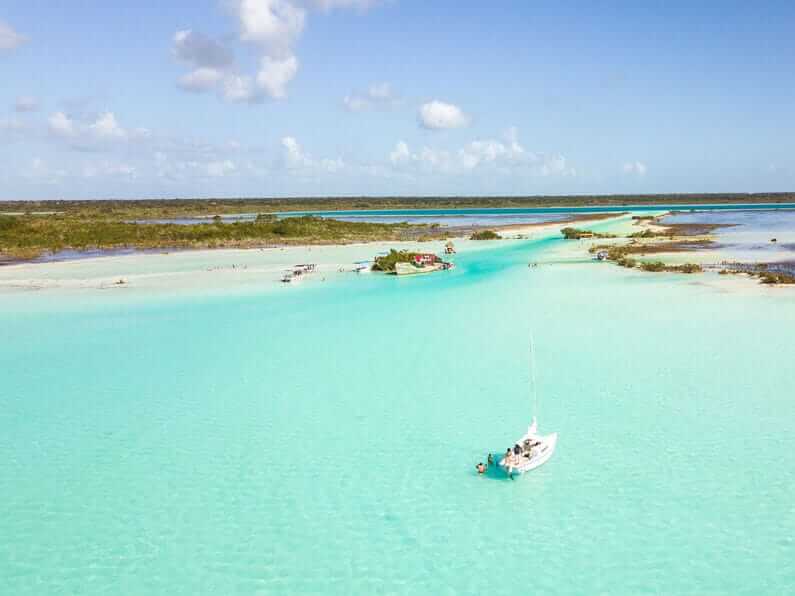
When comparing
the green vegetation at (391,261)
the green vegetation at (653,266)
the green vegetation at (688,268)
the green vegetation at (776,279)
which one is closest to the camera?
the green vegetation at (776,279)

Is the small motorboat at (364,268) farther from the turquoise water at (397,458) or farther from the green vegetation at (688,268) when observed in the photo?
the green vegetation at (688,268)

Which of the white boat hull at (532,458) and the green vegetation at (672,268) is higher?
the green vegetation at (672,268)

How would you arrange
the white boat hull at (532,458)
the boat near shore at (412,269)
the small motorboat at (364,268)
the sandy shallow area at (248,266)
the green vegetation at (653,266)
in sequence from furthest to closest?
Answer: the small motorboat at (364,268) → the boat near shore at (412,269) → the green vegetation at (653,266) → the sandy shallow area at (248,266) → the white boat hull at (532,458)

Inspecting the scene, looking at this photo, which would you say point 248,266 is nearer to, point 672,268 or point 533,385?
point 672,268

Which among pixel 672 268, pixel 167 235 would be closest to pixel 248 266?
pixel 167 235

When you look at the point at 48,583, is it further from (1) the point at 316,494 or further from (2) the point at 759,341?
(2) the point at 759,341

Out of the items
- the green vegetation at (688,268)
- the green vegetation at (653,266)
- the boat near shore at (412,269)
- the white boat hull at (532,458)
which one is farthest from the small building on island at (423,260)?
the white boat hull at (532,458)
